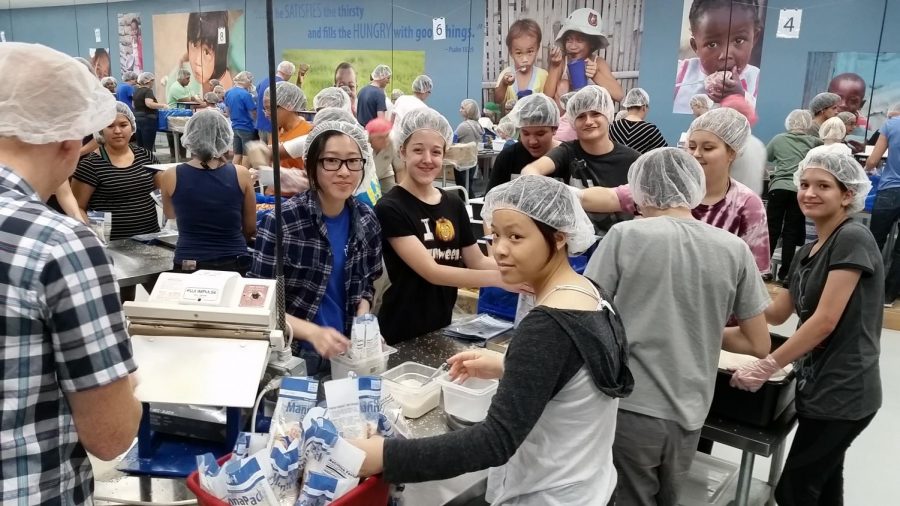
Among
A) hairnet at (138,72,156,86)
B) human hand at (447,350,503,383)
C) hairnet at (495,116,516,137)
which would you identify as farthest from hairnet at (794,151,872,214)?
hairnet at (138,72,156,86)

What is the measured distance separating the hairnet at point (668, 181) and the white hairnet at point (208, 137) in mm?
2094

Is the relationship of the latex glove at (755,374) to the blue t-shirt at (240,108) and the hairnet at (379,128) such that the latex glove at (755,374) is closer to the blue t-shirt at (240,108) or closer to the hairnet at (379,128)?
the hairnet at (379,128)

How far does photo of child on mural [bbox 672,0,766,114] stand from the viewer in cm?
690

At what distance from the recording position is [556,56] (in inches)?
338

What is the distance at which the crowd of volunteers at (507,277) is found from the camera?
3.10ft

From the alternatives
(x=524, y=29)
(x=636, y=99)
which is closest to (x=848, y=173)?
(x=636, y=99)

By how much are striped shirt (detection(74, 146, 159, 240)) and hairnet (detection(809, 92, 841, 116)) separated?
570 cm

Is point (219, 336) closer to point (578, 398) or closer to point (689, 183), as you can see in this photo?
point (578, 398)

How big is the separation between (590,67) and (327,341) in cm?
733

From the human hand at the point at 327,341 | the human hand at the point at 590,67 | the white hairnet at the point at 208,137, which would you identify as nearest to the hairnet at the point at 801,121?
the human hand at the point at 590,67

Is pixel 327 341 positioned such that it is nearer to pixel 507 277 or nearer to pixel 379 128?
pixel 507 277

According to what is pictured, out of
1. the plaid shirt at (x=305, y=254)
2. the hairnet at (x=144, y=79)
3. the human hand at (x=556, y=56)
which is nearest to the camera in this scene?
the plaid shirt at (x=305, y=254)

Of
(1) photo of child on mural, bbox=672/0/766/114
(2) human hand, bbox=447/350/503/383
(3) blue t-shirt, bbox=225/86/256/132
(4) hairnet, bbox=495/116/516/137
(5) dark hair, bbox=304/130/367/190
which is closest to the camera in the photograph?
Result: (2) human hand, bbox=447/350/503/383

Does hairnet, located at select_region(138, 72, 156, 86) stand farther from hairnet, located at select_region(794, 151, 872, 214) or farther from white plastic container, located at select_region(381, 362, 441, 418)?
hairnet, located at select_region(794, 151, 872, 214)
